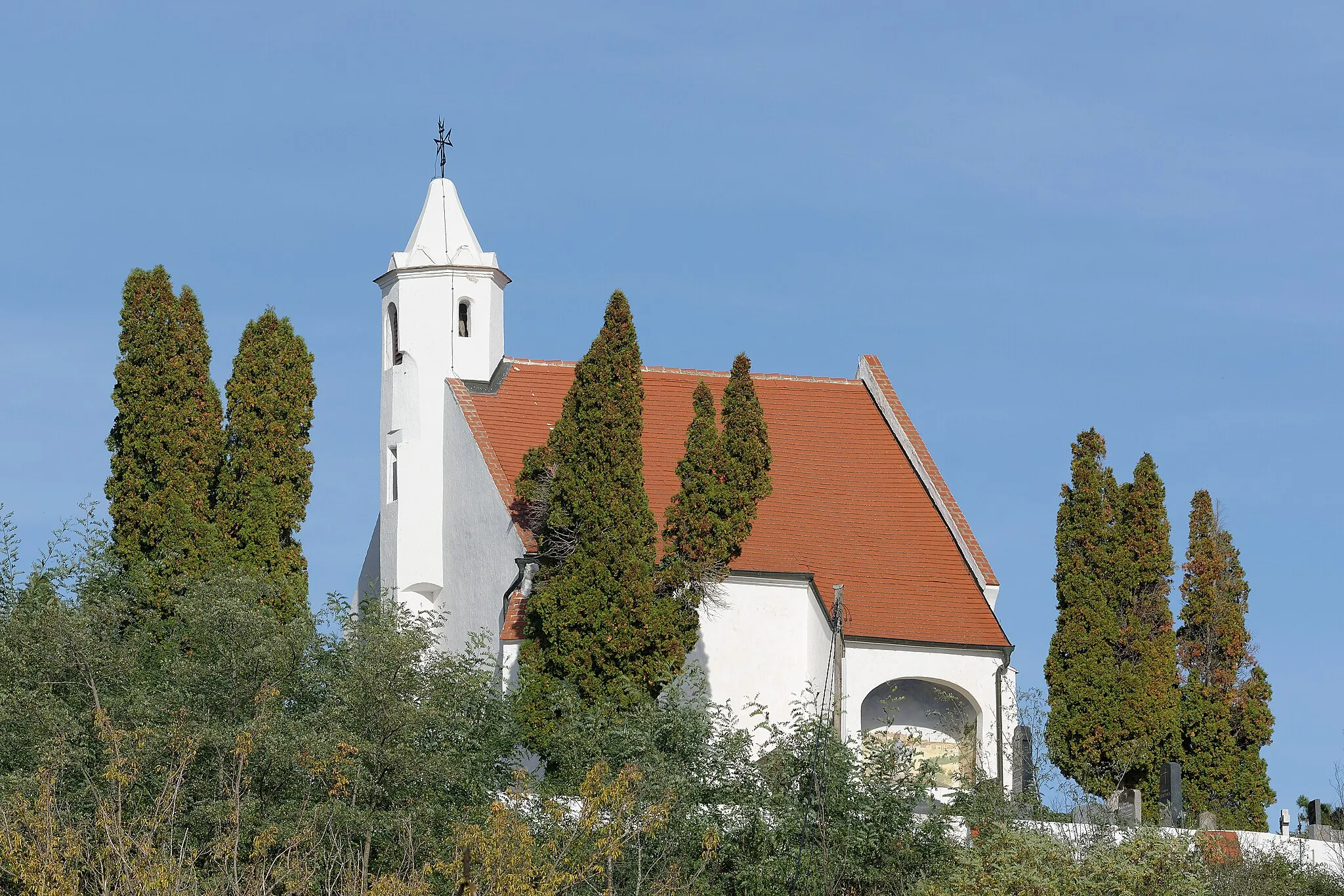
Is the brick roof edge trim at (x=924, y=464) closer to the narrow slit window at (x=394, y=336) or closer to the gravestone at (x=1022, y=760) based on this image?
the gravestone at (x=1022, y=760)

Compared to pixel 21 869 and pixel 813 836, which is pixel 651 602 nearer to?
pixel 813 836

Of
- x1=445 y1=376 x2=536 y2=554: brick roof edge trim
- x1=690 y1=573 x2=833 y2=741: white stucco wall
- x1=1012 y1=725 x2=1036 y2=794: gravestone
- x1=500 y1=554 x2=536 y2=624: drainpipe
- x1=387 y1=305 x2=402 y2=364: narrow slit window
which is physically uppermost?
x1=387 y1=305 x2=402 y2=364: narrow slit window

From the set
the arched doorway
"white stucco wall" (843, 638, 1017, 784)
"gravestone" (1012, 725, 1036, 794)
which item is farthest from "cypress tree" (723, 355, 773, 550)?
"gravestone" (1012, 725, 1036, 794)

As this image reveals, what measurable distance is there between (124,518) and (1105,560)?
53.2 ft

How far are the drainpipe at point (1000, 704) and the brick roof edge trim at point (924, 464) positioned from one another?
1.73m

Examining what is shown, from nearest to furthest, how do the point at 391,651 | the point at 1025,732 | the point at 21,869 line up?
the point at 21,869, the point at 391,651, the point at 1025,732

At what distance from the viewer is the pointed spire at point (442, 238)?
38.8 m

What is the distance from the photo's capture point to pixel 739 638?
Answer: 34.1 m

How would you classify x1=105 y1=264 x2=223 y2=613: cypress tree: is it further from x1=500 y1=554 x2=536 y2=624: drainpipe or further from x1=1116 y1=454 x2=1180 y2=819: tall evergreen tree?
x1=1116 y1=454 x2=1180 y2=819: tall evergreen tree

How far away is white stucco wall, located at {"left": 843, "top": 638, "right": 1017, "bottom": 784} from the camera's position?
117 ft

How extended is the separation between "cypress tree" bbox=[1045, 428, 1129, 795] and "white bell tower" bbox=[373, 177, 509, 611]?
35.1 ft

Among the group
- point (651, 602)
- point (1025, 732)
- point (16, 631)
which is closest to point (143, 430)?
point (16, 631)

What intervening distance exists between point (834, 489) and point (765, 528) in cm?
221

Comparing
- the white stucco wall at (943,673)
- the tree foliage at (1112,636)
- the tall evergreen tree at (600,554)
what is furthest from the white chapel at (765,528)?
the tall evergreen tree at (600,554)
